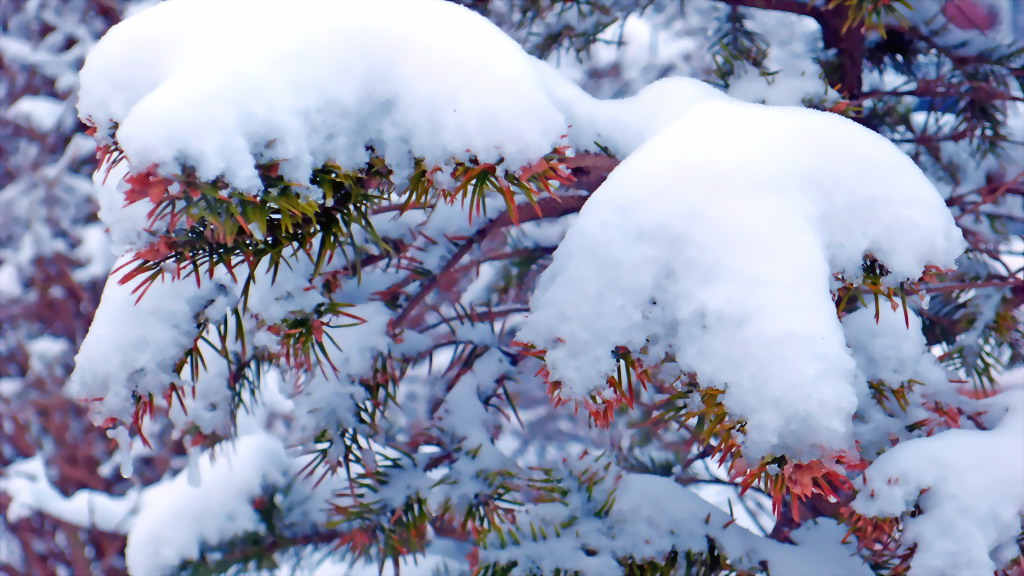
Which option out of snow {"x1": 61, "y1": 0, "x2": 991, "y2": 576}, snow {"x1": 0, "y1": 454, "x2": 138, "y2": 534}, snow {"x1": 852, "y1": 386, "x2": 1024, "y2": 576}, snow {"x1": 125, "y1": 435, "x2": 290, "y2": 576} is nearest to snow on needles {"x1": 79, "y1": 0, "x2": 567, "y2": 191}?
snow {"x1": 61, "y1": 0, "x2": 991, "y2": 576}

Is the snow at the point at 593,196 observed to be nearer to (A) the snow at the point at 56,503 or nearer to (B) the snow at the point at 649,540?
(B) the snow at the point at 649,540

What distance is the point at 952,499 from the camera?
90 cm

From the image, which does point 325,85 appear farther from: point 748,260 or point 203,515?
point 203,515

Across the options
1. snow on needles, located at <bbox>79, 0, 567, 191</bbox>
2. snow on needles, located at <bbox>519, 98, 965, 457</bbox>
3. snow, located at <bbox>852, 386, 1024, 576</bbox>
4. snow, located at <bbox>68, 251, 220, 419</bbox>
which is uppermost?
snow on needles, located at <bbox>79, 0, 567, 191</bbox>

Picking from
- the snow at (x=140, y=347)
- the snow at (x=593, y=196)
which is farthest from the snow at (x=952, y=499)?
the snow at (x=140, y=347)

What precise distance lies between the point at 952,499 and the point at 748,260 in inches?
20.5

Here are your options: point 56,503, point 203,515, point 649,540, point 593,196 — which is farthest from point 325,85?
point 56,503

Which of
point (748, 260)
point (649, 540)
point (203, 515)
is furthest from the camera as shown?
point (203, 515)

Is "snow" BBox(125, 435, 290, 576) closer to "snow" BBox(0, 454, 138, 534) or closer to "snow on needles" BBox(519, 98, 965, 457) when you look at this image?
"snow on needles" BBox(519, 98, 965, 457)

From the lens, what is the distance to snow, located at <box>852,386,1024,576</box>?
875 millimetres

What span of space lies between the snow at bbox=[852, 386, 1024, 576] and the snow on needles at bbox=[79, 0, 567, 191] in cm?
63

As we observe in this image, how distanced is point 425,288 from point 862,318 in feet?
2.30

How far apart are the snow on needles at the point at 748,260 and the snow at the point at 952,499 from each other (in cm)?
35

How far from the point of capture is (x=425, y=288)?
1.20 metres
